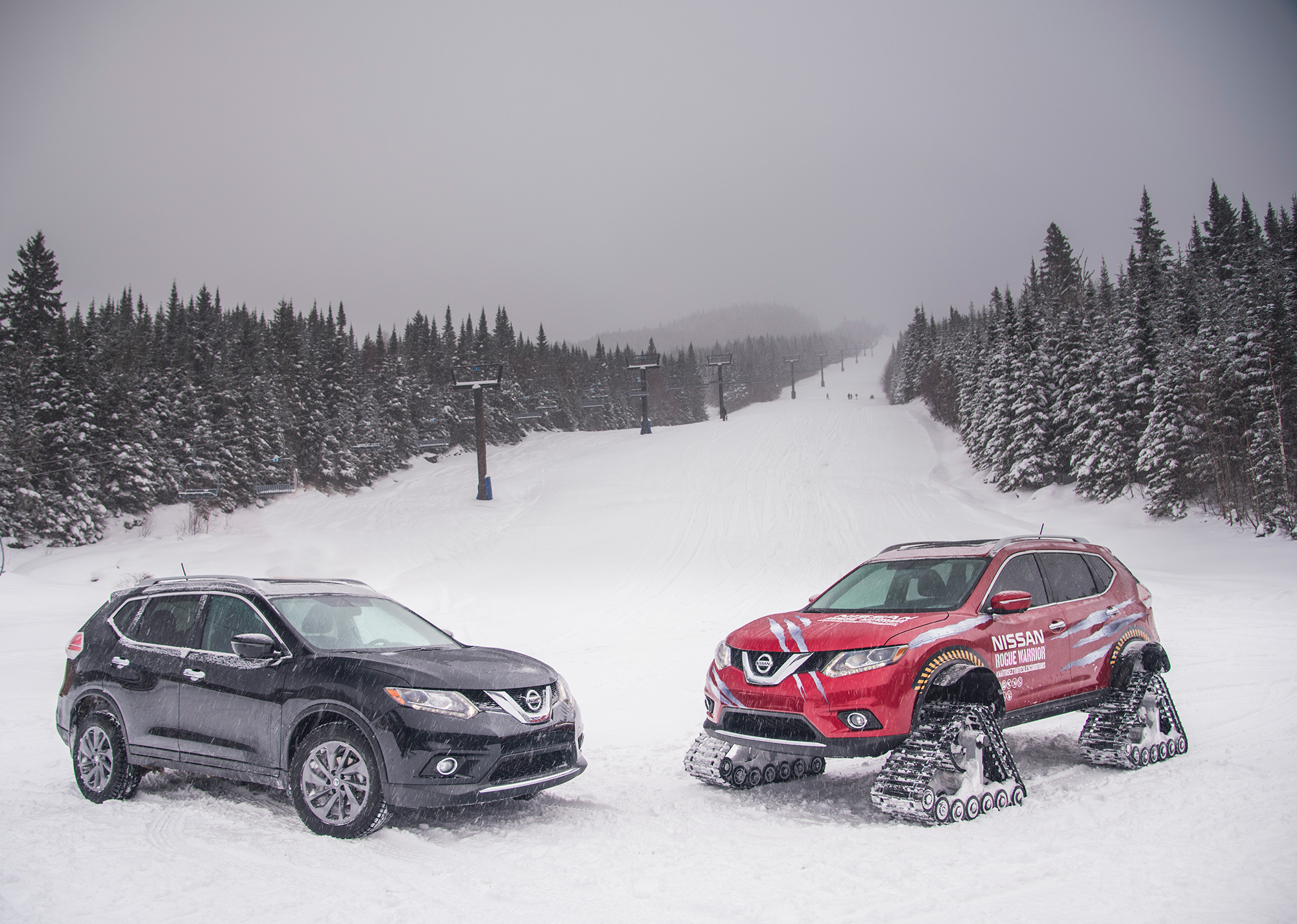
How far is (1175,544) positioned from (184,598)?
26818 mm

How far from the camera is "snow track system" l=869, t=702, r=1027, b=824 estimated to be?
205 inches

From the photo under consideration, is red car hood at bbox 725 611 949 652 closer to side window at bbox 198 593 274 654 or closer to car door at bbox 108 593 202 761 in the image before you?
side window at bbox 198 593 274 654

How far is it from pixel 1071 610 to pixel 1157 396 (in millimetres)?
24919

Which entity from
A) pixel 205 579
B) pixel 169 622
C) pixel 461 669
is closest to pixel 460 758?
pixel 461 669

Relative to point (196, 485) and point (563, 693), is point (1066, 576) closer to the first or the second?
point (563, 693)

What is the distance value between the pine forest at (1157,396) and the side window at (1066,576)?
2142cm

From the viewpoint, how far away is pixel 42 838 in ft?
17.2

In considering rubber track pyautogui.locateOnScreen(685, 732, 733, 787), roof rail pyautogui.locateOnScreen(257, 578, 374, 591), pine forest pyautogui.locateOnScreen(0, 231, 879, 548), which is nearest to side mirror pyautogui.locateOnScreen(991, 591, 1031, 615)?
rubber track pyautogui.locateOnScreen(685, 732, 733, 787)

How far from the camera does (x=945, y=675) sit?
5523 millimetres

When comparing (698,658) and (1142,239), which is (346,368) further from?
(1142,239)

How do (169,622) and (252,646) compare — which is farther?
(169,622)

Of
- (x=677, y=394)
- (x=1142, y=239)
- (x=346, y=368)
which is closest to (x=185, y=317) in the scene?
(x=346, y=368)

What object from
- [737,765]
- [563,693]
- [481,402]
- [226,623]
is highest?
[481,402]

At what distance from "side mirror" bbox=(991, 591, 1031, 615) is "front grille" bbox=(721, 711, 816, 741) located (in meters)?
1.66
